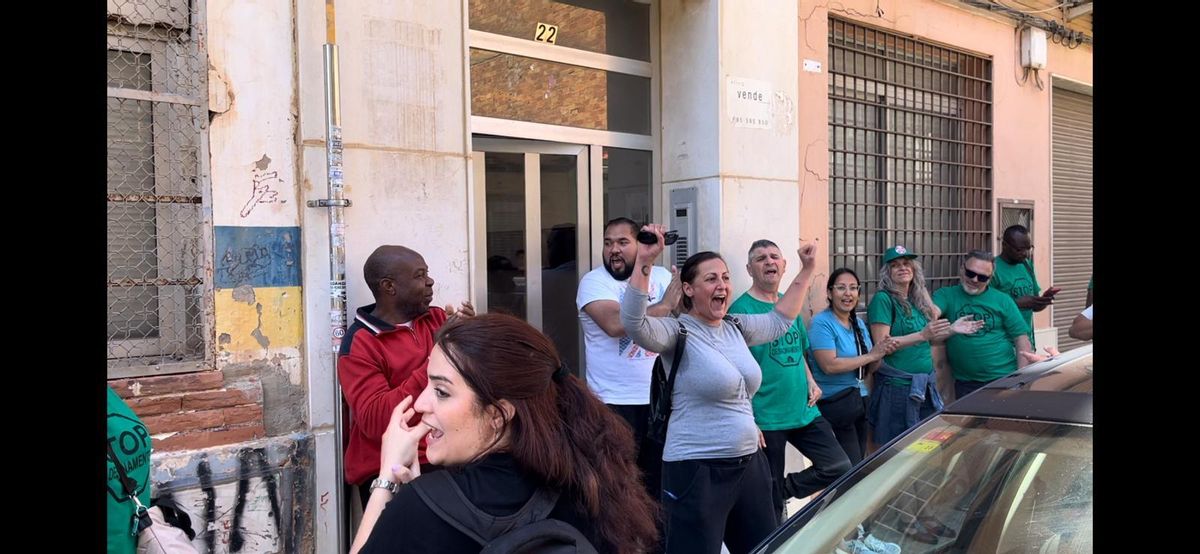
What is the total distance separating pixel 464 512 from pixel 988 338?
16.2 feet

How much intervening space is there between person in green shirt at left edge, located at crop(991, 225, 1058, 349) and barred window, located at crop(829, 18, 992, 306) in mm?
1054

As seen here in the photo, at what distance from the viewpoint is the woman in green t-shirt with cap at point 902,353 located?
5434 mm

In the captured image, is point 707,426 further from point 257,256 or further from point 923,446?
point 257,256

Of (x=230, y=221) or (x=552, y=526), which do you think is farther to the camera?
(x=230, y=221)

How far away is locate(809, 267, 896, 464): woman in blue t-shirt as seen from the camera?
525cm

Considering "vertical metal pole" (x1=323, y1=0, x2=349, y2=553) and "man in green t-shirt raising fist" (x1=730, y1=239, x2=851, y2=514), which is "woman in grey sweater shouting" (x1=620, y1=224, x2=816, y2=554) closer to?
"man in green t-shirt raising fist" (x1=730, y1=239, x2=851, y2=514)

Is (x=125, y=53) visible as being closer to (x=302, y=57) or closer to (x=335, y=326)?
(x=302, y=57)

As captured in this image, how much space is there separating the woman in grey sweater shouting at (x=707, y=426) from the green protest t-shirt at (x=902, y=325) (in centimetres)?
209

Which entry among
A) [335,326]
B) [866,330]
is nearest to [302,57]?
[335,326]

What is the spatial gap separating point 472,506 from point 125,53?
10.8 feet

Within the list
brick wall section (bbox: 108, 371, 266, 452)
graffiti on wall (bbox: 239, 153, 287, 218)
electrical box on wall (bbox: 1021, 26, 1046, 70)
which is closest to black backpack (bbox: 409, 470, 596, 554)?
brick wall section (bbox: 108, 371, 266, 452)

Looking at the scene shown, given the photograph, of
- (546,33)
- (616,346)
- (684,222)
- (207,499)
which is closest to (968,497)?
(616,346)
